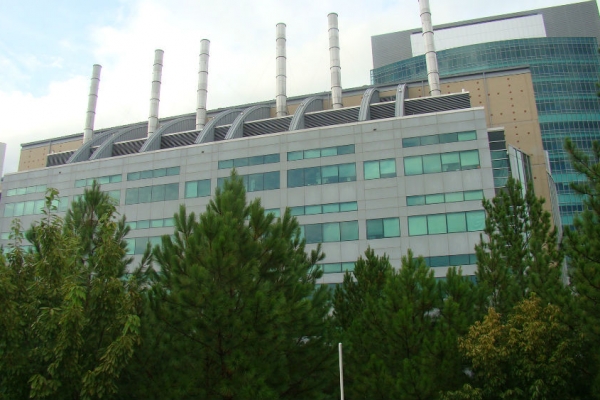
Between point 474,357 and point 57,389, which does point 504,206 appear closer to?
point 474,357

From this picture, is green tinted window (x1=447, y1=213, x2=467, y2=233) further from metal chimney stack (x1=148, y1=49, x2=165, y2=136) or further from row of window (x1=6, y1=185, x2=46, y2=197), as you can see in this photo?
row of window (x1=6, y1=185, x2=46, y2=197)

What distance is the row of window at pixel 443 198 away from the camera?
34.9 meters

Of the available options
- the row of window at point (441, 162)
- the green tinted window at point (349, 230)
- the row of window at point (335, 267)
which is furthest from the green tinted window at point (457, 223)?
the row of window at point (335, 267)

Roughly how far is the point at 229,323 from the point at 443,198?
2392cm

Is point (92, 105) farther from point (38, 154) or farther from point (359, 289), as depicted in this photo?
point (359, 289)

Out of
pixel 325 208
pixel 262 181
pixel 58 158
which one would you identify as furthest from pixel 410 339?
pixel 58 158

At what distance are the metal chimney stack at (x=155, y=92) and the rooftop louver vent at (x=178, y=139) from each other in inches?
250

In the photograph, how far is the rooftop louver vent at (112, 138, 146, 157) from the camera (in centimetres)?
4970

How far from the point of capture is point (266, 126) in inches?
1810

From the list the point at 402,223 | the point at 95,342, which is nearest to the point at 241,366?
the point at 95,342

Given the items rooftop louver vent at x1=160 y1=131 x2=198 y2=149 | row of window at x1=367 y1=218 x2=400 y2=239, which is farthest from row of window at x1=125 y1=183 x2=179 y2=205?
row of window at x1=367 y1=218 x2=400 y2=239

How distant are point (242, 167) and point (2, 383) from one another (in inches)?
1114

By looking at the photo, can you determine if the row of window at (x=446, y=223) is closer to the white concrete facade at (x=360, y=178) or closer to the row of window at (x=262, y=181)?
the white concrete facade at (x=360, y=178)

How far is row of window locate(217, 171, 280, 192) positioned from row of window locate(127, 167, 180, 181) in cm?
542
